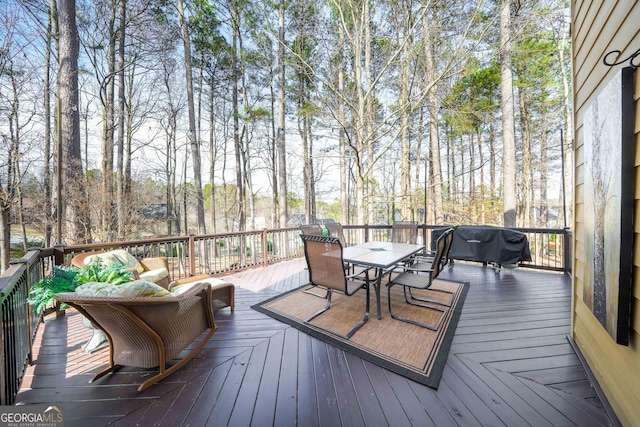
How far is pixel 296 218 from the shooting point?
16.9 meters

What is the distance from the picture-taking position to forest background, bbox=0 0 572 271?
5.21 metres

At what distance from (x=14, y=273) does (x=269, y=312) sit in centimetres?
214

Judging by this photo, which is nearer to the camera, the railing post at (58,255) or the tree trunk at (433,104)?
the railing post at (58,255)

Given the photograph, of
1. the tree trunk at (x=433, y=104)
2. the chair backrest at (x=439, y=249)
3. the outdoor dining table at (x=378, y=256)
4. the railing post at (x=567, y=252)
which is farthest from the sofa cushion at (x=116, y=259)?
the railing post at (x=567, y=252)

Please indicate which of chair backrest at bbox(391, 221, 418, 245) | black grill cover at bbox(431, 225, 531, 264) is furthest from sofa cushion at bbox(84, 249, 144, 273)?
black grill cover at bbox(431, 225, 531, 264)

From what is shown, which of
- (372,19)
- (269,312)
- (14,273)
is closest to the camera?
(14,273)

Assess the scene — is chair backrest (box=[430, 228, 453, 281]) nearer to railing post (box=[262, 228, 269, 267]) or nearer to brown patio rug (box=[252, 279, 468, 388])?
brown patio rug (box=[252, 279, 468, 388])

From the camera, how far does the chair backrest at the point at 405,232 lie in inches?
181

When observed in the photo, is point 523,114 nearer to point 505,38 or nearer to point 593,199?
point 505,38

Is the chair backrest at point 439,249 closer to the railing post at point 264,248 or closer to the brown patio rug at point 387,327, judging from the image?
the brown patio rug at point 387,327

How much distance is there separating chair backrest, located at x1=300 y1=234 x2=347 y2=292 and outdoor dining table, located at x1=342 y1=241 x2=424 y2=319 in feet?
1.40

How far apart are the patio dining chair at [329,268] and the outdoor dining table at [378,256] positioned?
192 mm

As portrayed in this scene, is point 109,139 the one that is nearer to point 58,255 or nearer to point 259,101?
point 58,255

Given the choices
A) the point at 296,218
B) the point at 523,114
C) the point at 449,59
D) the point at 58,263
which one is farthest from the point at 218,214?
the point at 523,114
